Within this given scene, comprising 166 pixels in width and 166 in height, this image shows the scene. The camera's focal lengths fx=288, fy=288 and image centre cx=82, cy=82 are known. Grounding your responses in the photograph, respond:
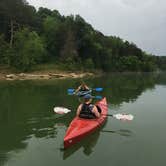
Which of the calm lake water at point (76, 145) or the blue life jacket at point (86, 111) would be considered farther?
the blue life jacket at point (86, 111)

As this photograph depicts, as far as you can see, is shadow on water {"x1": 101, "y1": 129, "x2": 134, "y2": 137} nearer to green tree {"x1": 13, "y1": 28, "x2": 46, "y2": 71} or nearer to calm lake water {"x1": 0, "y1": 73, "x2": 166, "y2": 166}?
calm lake water {"x1": 0, "y1": 73, "x2": 166, "y2": 166}

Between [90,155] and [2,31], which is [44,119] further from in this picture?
[2,31]

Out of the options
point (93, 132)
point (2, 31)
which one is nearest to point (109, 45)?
point (2, 31)

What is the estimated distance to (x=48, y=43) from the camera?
6594 cm

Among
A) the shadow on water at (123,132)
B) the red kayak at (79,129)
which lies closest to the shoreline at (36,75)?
the shadow on water at (123,132)

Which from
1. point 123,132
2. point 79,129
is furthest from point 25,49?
point 79,129

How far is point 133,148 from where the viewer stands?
11.7m

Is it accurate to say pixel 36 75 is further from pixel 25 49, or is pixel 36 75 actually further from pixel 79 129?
pixel 79 129

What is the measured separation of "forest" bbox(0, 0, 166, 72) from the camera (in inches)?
2004

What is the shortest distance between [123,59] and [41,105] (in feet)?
263

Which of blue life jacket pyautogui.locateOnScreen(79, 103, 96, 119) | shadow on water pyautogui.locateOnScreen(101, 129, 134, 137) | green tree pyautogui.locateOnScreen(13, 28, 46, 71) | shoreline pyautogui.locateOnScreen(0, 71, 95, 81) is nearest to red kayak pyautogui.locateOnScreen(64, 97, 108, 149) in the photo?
blue life jacket pyautogui.locateOnScreen(79, 103, 96, 119)

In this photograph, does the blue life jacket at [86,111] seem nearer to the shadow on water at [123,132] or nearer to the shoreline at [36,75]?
the shadow on water at [123,132]

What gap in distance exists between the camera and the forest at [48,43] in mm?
50906

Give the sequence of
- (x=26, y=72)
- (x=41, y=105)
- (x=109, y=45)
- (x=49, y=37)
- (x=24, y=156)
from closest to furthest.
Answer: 1. (x=24, y=156)
2. (x=41, y=105)
3. (x=26, y=72)
4. (x=49, y=37)
5. (x=109, y=45)
